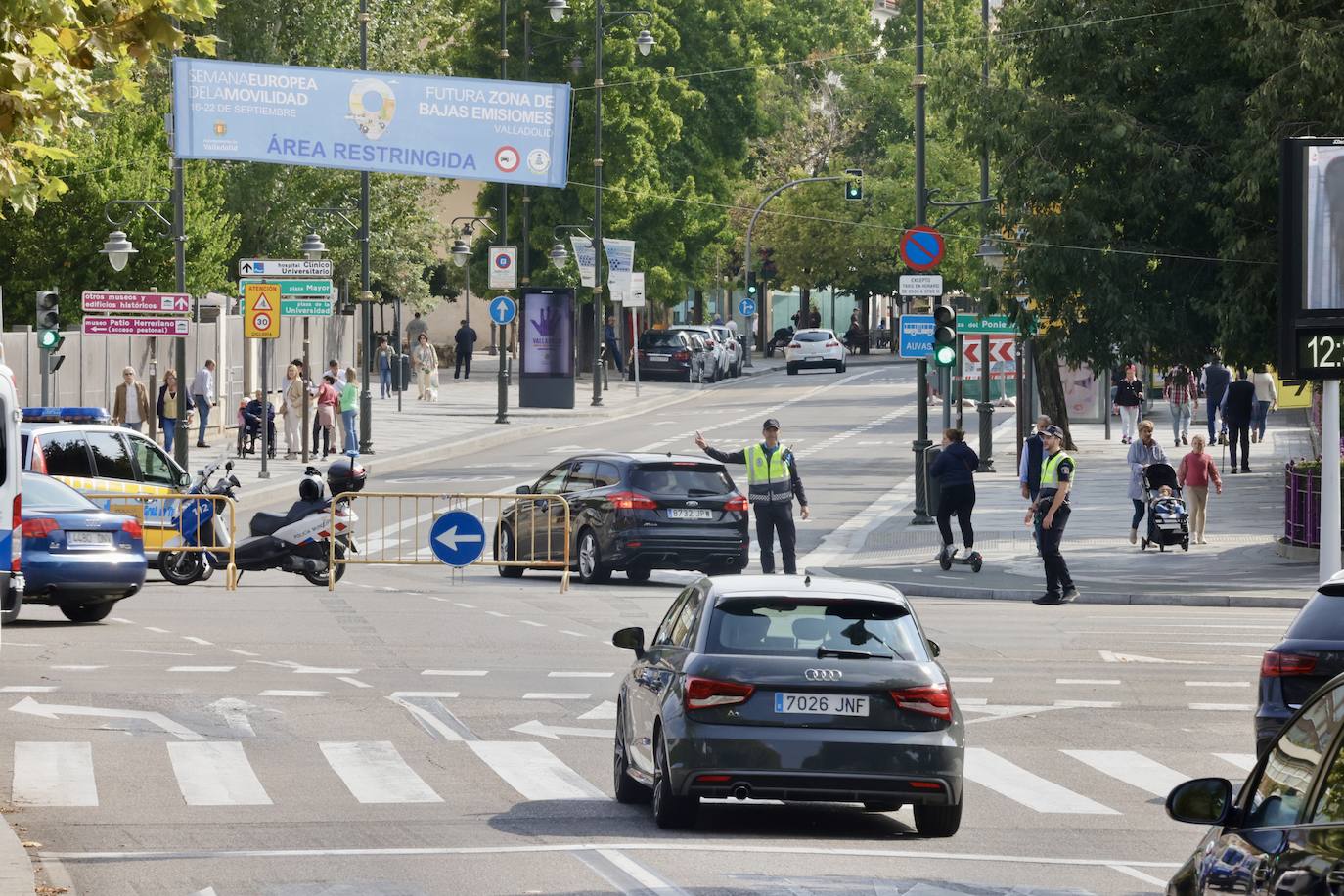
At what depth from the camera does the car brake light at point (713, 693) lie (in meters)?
11.1

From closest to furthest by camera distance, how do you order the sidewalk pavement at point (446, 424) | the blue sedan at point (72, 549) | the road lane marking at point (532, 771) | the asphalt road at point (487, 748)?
the asphalt road at point (487, 748) → the road lane marking at point (532, 771) → the blue sedan at point (72, 549) → the sidewalk pavement at point (446, 424)

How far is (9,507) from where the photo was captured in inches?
685

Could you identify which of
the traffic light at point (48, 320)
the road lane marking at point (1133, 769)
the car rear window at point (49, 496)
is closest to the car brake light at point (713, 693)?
the road lane marking at point (1133, 769)

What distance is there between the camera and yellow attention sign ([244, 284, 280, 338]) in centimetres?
3925

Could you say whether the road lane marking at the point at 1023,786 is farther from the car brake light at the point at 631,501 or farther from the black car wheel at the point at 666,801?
the car brake light at the point at 631,501

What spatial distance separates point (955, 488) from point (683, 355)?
47.3 metres

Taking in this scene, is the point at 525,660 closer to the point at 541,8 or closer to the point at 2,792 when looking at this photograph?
the point at 2,792

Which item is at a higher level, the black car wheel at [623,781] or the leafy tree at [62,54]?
the leafy tree at [62,54]

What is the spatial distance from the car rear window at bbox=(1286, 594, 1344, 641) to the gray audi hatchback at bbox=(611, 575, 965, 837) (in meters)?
1.94

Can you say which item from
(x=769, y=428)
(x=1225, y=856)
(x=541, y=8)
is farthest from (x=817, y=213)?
(x=1225, y=856)

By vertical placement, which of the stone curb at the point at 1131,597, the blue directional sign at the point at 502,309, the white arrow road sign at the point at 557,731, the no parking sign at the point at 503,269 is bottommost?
the stone curb at the point at 1131,597

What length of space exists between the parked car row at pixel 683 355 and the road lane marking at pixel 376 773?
60336 millimetres

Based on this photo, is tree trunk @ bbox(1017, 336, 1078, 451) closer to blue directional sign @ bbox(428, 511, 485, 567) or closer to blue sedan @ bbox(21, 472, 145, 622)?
blue directional sign @ bbox(428, 511, 485, 567)

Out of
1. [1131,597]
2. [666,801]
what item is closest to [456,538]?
[1131,597]
